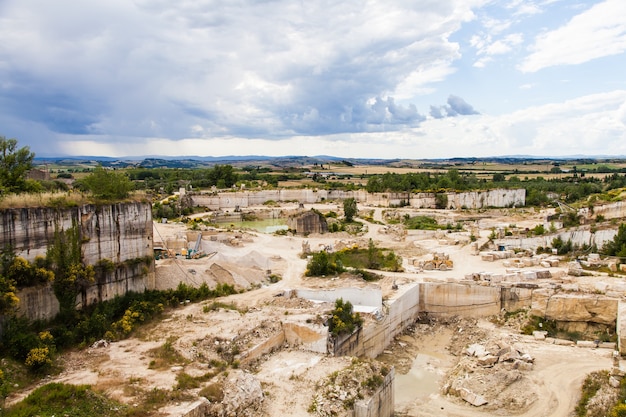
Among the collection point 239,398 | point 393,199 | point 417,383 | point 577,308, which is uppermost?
point 393,199

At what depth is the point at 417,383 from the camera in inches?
919

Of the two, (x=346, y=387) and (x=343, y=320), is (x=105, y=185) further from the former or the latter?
(x=346, y=387)

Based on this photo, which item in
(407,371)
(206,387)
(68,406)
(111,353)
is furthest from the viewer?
(407,371)

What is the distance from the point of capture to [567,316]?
2802 centimetres

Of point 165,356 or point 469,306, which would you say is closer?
point 165,356

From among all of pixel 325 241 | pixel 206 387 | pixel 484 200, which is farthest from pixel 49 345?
pixel 484 200

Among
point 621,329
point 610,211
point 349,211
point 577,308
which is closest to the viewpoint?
point 621,329

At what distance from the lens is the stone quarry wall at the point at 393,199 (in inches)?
3228

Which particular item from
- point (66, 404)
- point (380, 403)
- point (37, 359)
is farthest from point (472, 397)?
point (37, 359)

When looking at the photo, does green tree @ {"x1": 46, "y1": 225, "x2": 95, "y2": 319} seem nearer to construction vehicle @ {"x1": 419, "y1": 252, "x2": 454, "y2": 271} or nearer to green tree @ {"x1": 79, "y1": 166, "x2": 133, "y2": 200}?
green tree @ {"x1": 79, "y1": 166, "x2": 133, "y2": 200}

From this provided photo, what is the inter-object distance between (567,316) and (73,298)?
26.8 metres

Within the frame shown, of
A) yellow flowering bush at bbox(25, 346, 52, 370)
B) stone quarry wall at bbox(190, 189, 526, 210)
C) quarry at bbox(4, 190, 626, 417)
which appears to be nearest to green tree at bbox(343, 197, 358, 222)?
stone quarry wall at bbox(190, 189, 526, 210)

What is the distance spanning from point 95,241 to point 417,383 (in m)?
17.2

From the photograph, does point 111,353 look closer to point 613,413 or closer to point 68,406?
point 68,406
